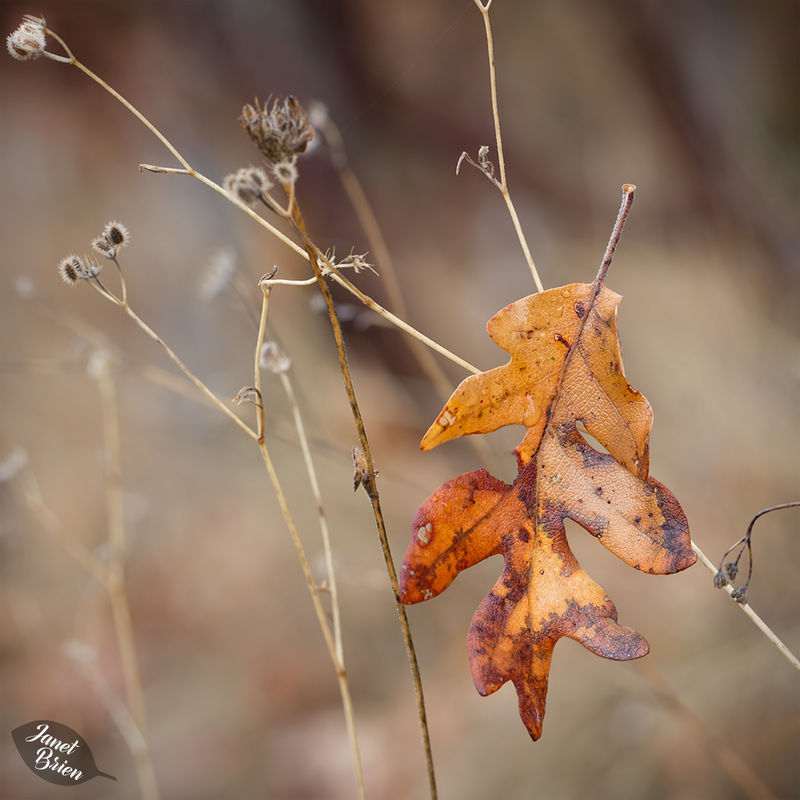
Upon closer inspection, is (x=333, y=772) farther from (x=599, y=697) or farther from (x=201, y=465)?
(x=201, y=465)

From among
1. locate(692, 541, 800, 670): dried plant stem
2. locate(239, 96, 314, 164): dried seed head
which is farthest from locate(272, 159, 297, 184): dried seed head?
locate(692, 541, 800, 670): dried plant stem

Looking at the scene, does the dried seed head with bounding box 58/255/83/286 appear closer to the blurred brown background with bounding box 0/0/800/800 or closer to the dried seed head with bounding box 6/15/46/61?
the dried seed head with bounding box 6/15/46/61

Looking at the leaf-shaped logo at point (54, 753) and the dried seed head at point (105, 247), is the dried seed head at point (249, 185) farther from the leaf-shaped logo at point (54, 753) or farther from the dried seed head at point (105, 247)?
the leaf-shaped logo at point (54, 753)

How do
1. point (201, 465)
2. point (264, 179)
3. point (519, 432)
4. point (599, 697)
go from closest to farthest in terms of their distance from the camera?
point (264, 179), point (599, 697), point (519, 432), point (201, 465)

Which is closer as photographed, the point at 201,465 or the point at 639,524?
the point at 639,524

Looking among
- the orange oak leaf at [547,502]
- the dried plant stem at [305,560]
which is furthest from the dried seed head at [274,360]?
the orange oak leaf at [547,502]

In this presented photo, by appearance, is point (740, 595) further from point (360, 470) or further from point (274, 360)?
point (274, 360)

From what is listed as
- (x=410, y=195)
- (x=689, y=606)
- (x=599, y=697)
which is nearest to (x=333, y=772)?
(x=599, y=697)
